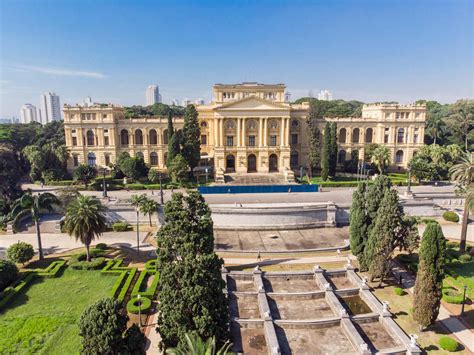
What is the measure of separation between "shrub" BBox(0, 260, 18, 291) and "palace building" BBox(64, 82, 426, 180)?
4076cm

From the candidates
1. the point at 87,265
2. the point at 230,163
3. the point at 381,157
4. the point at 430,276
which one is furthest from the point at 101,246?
the point at 381,157

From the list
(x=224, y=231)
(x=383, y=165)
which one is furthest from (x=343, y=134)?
(x=224, y=231)

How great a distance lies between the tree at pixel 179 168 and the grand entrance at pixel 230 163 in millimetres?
12022

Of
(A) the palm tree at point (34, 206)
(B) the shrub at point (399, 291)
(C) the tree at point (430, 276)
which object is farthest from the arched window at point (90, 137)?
(C) the tree at point (430, 276)

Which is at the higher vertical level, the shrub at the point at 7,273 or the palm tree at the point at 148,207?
the palm tree at the point at 148,207

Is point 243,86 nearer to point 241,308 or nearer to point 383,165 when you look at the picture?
point 383,165

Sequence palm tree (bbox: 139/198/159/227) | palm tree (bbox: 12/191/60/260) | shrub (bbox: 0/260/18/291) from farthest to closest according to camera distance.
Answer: palm tree (bbox: 139/198/159/227) → palm tree (bbox: 12/191/60/260) → shrub (bbox: 0/260/18/291)

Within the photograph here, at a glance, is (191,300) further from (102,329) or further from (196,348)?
(102,329)

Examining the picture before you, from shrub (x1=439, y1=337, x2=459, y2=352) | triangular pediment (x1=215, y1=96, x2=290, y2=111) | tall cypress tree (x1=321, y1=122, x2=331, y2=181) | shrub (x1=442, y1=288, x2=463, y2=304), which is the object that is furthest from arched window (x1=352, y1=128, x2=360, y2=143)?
shrub (x1=439, y1=337, x2=459, y2=352)

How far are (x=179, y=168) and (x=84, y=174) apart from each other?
15798mm

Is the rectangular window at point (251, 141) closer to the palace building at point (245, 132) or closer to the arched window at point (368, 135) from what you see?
the palace building at point (245, 132)

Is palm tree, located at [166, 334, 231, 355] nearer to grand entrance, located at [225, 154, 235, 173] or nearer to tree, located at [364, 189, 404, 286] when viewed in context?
tree, located at [364, 189, 404, 286]

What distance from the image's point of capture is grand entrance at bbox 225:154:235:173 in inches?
2650

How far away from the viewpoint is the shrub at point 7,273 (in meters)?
26.6
